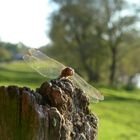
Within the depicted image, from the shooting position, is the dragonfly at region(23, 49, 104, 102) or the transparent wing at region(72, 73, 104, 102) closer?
the dragonfly at region(23, 49, 104, 102)

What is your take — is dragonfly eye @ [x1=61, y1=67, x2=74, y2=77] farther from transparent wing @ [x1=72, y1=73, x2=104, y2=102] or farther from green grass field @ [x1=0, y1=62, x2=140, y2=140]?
green grass field @ [x1=0, y1=62, x2=140, y2=140]

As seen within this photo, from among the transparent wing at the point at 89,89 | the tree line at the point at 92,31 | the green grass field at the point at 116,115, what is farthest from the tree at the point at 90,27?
the transparent wing at the point at 89,89

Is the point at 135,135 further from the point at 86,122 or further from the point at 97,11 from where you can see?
the point at 97,11

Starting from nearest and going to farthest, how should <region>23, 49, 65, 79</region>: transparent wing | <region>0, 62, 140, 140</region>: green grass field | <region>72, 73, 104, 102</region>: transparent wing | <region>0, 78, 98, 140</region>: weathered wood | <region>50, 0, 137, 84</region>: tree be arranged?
<region>0, 78, 98, 140</region>: weathered wood
<region>23, 49, 65, 79</region>: transparent wing
<region>72, 73, 104, 102</region>: transparent wing
<region>0, 62, 140, 140</region>: green grass field
<region>50, 0, 137, 84</region>: tree

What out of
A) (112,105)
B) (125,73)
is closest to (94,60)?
(125,73)

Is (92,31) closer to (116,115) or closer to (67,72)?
(116,115)

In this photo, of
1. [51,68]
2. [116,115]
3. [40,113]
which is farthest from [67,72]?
[116,115]

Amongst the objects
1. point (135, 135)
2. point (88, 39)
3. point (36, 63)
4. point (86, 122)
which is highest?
point (88, 39)

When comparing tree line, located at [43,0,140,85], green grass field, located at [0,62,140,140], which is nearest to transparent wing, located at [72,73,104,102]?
green grass field, located at [0,62,140,140]
